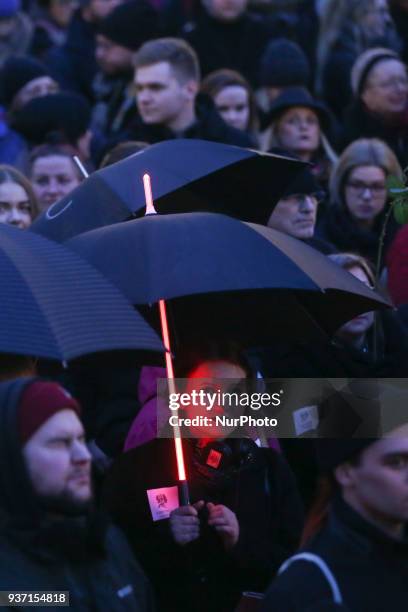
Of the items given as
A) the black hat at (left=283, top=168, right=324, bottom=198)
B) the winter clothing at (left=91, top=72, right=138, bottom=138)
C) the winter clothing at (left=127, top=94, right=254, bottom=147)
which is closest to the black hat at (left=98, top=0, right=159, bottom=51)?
the winter clothing at (left=91, top=72, right=138, bottom=138)

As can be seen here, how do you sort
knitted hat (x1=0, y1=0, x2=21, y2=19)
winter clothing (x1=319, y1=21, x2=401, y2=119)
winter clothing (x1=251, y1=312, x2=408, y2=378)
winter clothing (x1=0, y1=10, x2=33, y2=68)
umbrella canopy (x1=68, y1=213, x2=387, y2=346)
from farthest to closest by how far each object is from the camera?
winter clothing (x1=0, y1=10, x2=33, y2=68)
knitted hat (x1=0, y1=0, x2=21, y2=19)
winter clothing (x1=319, y1=21, x2=401, y2=119)
winter clothing (x1=251, y1=312, x2=408, y2=378)
umbrella canopy (x1=68, y1=213, x2=387, y2=346)

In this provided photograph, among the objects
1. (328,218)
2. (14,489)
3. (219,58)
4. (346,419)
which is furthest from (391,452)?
(219,58)

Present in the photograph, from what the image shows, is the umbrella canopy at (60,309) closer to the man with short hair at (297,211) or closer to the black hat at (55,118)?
the man with short hair at (297,211)

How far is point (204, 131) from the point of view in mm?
8477

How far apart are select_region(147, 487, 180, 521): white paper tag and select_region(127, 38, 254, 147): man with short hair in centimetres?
377

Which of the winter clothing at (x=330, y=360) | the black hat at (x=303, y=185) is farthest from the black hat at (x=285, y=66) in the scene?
the winter clothing at (x=330, y=360)

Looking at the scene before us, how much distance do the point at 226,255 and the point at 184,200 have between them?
3.65ft

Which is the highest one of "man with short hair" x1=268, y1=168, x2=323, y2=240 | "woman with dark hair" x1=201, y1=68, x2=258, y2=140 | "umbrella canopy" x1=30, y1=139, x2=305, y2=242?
"woman with dark hair" x1=201, y1=68, x2=258, y2=140

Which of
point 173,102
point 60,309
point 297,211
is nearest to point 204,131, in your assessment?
point 173,102

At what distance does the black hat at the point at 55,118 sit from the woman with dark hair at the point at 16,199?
53.5 inches

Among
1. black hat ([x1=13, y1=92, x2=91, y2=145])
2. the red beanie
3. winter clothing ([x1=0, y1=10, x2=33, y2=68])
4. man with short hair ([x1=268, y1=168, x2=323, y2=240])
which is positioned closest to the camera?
the red beanie

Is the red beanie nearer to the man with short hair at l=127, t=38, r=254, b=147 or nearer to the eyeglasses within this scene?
the eyeglasses

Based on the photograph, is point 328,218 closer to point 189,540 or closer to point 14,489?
point 189,540

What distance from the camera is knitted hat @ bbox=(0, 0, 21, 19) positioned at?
1059cm
